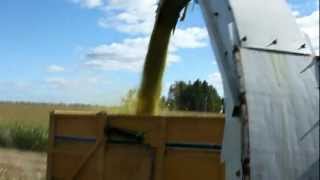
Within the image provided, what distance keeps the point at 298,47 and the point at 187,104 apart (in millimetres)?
7386

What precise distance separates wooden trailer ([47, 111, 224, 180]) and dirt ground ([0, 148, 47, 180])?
4.92 metres

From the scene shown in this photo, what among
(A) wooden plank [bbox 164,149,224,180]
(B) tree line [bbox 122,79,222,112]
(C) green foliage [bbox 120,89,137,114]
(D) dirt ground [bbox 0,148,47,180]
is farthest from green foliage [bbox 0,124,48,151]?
(A) wooden plank [bbox 164,149,224,180]

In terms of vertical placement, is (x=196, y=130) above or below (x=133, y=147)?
above

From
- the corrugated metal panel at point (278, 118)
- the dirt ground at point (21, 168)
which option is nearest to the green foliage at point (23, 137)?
the dirt ground at point (21, 168)

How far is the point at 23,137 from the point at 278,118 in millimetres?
26640

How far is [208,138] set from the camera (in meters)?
7.22

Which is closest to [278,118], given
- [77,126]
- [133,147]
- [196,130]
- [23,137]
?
[196,130]

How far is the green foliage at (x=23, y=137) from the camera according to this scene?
2892cm

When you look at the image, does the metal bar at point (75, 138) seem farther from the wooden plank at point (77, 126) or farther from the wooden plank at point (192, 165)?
the wooden plank at point (192, 165)

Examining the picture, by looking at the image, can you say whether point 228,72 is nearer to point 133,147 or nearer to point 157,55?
point 133,147

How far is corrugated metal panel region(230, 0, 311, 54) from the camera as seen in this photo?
4.73 metres

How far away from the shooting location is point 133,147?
796 cm

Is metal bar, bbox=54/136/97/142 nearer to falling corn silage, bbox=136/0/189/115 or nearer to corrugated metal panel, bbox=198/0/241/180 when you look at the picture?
falling corn silage, bbox=136/0/189/115

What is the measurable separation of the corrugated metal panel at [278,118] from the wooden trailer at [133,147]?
2.50 meters
